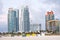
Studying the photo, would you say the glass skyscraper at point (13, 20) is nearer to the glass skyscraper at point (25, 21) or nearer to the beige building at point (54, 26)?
the glass skyscraper at point (25, 21)

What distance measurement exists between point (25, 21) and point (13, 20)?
256 mm

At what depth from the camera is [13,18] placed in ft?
14.5

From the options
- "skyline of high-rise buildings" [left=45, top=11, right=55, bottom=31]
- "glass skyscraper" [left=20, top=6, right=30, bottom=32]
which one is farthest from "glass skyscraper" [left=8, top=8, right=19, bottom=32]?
"skyline of high-rise buildings" [left=45, top=11, right=55, bottom=31]

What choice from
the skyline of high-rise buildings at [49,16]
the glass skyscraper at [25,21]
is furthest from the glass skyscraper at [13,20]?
the skyline of high-rise buildings at [49,16]

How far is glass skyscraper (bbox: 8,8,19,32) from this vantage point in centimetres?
429

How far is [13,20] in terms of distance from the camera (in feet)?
14.3

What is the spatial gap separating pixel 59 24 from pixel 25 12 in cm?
77

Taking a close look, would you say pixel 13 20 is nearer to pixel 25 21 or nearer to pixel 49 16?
pixel 25 21

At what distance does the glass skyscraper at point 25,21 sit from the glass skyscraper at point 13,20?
107mm

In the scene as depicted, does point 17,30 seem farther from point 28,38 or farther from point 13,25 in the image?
point 28,38

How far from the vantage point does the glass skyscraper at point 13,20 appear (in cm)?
429

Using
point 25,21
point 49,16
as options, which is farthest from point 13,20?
point 49,16

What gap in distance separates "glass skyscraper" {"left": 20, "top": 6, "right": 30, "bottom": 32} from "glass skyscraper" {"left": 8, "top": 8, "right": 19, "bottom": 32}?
11cm

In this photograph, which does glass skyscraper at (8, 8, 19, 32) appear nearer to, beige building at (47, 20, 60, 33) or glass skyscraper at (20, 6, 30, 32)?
glass skyscraper at (20, 6, 30, 32)
